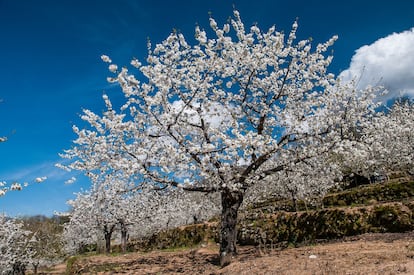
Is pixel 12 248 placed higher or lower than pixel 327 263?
higher

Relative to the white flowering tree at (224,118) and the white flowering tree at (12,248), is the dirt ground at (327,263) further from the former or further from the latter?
the white flowering tree at (12,248)

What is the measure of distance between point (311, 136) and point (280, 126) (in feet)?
4.14

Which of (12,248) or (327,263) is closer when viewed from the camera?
(327,263)

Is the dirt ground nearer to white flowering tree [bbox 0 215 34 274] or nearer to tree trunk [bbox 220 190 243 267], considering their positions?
tree trunk [bbox 220 190 243 267]

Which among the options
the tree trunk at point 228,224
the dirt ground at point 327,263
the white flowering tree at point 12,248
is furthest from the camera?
the white flowering tree at point 12,248

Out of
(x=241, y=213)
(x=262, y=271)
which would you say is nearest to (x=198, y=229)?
(x=241, y=213)

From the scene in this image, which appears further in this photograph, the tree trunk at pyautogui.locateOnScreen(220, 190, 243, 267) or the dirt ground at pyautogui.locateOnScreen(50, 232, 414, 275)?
the tree trunk at pyautogui.locateOnScreen(220, 190, 243, 267)

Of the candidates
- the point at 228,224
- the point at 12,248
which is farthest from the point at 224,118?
the point at 12,248

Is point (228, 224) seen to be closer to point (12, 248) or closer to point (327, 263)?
point (327, 263)

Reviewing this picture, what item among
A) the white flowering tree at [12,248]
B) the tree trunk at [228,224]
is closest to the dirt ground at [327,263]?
the tree trunk at [228,224]

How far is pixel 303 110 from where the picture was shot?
12016mm

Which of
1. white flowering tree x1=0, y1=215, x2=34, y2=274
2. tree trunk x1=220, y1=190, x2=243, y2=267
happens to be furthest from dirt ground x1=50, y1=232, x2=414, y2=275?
white flowering tree x1=0, y1=215, x2=34, y2=274

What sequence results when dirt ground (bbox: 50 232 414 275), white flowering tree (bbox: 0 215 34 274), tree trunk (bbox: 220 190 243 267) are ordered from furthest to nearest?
white flowering tree (bbox: 0 215 34 274) < tree trunk (bbox: 220 190 243 267) < dirt ground (bbox: 50 232 414 275)

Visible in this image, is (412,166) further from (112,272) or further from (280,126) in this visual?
(112,272)
